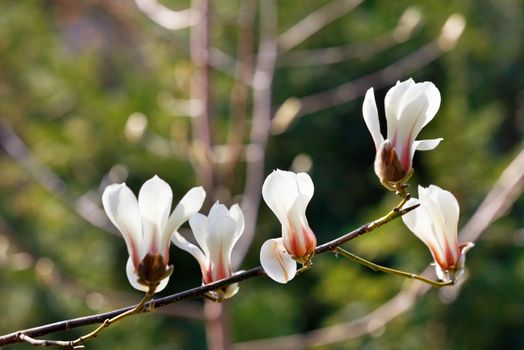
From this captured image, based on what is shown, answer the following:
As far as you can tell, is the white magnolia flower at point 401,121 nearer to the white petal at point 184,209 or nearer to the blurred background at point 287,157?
the white petal at point 184,209

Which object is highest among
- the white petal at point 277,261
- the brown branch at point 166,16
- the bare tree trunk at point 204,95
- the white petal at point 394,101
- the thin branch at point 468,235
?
the brown branch at point 166,16

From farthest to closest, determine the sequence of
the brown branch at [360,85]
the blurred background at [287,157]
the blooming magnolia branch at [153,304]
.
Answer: the blurred background at [287,157] < the brown branch at [360,85] < the blooming magnolia branch at [153,304]

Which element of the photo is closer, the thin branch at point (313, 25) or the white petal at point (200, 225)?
the white petal at point (200, 225)

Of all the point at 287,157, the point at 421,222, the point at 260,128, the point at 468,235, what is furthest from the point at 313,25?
the point at 421,222

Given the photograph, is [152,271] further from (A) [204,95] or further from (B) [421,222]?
(A) [204,95]

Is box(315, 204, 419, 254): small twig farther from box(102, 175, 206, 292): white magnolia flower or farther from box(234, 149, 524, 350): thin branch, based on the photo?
box(234, 149, 524, 350): thin branch

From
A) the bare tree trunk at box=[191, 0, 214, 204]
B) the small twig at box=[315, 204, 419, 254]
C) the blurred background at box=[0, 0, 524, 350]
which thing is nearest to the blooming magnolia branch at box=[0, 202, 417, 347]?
the small twig at box=[315, 204, 419, 254]

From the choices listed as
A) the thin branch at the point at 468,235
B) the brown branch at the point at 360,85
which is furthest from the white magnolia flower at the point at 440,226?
the brown branch at the point at 360,85

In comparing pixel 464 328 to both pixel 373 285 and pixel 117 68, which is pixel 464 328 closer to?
pixel 373 285
